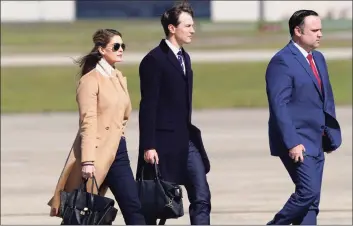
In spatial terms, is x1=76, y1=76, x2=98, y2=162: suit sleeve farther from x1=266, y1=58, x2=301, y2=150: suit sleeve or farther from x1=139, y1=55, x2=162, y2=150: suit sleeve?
x1=266, y1=58, x2=301, y2=150: suit sleeve

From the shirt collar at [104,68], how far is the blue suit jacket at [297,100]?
1.02m

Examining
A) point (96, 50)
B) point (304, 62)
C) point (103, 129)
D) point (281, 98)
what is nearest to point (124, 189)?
point (103, 129)

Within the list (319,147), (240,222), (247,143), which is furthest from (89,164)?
(247,143)

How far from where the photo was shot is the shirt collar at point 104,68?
7.06m

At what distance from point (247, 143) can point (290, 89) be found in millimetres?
7605

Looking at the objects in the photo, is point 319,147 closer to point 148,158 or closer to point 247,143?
point 148,158

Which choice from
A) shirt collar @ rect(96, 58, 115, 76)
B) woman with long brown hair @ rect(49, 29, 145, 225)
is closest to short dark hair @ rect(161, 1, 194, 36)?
woman with long brown hair @ rect(49, 29, 145, 225)

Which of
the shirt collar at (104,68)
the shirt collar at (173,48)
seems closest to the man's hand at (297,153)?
the shirt collar at (173,48)

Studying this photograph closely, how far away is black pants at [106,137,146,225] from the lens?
7.07 metres

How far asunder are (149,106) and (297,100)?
0.96m

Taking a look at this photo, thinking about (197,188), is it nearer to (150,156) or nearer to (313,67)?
Result: (150,156)

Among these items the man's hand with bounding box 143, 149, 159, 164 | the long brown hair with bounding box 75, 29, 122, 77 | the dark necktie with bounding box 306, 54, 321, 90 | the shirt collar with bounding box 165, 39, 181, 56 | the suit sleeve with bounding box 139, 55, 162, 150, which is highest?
the long brown hair with bounding box 75, 29, 122, 77

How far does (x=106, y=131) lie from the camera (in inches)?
275

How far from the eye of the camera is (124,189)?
707cm
